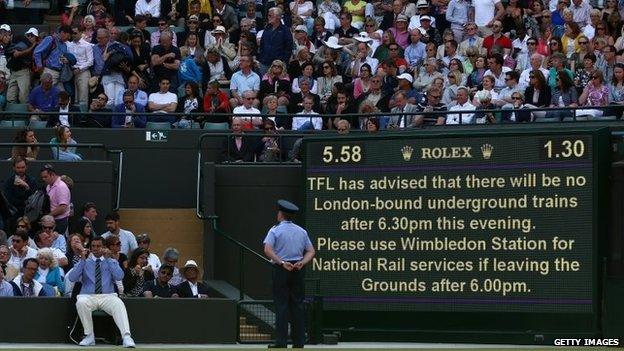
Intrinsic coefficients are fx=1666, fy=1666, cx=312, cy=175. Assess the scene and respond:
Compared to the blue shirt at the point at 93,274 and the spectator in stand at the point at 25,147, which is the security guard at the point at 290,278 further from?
the spectator in stand at the point at 25,147

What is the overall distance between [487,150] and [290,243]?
2.48m

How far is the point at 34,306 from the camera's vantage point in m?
21.7

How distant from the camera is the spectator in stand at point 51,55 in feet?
91.9

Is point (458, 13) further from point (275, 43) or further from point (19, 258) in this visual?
point (19, 258)

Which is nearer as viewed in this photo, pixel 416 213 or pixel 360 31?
pixel 416 213

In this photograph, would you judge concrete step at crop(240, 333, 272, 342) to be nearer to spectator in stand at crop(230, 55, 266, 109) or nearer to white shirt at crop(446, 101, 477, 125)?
white shirt at crop(446, 101, 477, 125)

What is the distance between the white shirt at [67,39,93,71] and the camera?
2808 cm

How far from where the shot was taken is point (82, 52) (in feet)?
92.6

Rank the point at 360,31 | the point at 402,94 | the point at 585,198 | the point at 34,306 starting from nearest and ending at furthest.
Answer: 1. the point at 585,198
2. the point at 34,306
3. the point at 402,94
4. the point at 360,31

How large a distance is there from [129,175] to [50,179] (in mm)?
2791

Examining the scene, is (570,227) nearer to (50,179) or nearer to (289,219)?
(289,219)

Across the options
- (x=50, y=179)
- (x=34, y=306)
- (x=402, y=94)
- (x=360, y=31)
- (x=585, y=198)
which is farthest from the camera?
(x=360, y=31)

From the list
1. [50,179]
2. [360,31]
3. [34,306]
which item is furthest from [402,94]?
[34,306]

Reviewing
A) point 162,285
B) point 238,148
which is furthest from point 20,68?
point 162,285
